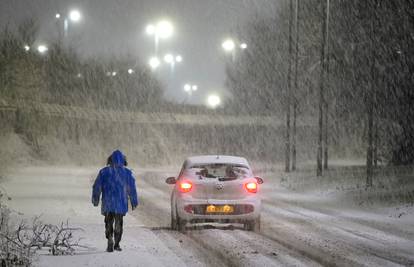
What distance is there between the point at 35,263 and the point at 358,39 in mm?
27151

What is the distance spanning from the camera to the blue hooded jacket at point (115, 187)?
1259cm

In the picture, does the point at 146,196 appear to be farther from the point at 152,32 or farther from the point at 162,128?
the point at 162,128

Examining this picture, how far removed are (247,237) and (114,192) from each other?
13.0 ft

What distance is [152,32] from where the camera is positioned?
45531 millimetres

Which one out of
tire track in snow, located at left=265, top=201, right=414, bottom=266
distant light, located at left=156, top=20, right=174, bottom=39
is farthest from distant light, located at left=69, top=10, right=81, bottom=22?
tire track in snow, located at left=265, top=201, right=414, bottom=266

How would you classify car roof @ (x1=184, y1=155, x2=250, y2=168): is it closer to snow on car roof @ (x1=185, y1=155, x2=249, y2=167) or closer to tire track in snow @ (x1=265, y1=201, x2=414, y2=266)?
snow on car roof @ (x1=185, y1=155, x2=249, y2=167)

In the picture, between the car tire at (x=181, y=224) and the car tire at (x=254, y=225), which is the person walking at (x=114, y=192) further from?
the car tire at (x=254, y=225)

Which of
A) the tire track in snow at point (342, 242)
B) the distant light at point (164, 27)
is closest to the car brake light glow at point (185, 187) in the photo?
the tire track in snow at point (342, 242)

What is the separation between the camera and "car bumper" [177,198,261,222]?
1638 centimetres

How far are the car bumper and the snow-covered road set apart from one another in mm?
301

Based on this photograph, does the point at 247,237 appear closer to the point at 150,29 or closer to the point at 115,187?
the point at 115,187

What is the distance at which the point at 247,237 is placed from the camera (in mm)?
15734

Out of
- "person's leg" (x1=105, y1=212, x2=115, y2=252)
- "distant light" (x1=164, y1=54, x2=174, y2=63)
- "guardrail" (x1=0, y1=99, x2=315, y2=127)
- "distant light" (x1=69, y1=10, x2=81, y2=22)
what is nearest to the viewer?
"person's leg" (x1=105, y1=212, x2=115, y2=252)

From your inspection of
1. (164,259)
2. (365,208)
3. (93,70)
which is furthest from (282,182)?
(93,70)
